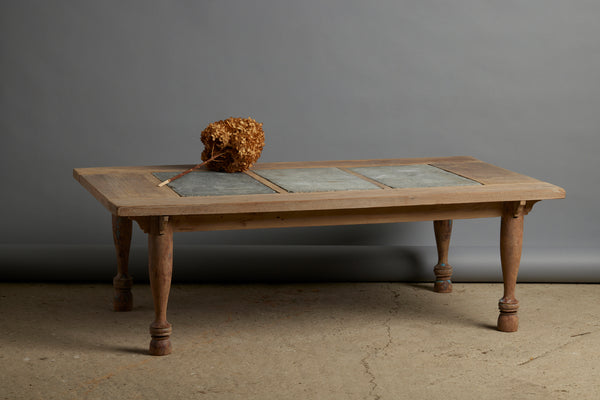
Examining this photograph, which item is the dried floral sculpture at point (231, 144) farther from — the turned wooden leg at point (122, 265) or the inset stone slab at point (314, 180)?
the turned wooden leg at point (122, 265)

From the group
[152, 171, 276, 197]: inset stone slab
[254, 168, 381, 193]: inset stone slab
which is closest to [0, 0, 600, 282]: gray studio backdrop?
[254, 168, 381, 193]: inset stone slab

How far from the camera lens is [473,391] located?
3170 mm

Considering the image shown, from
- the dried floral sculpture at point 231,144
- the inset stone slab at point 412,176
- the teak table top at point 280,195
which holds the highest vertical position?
the dried floral sculpture at point 231,144

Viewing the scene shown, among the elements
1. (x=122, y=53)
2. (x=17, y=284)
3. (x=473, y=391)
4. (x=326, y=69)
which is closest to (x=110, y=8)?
(x=122, y=53)

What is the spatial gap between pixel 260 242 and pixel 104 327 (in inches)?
45.3

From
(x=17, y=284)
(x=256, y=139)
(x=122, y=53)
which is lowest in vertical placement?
(x=17, y=284)

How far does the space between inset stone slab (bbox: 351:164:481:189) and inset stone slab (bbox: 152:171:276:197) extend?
0.51 m

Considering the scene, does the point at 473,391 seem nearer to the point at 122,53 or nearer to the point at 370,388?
the point at 370,388

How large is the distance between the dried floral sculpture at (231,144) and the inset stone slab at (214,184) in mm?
42

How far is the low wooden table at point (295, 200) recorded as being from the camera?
3312 mm

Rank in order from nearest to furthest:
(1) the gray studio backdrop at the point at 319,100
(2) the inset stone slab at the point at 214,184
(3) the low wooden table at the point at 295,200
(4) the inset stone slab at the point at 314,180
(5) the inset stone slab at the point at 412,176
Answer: (3) the low wooden table at the point at 295,200 → (2) the inset stone slab at the point at 214,184 → (4) the inset stone slab at the point at 314,180 → (5) the inset stone slab at the point at 412,176 → (1) the gray studio backdrop at the point at 319,100

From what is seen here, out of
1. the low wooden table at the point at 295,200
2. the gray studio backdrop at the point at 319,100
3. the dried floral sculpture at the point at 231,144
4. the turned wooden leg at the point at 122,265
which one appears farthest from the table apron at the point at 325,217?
the gray studio backdrop at the point at 319,100

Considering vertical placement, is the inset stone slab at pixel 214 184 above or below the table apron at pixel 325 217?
above

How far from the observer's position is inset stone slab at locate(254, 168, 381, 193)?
11.6 feet
